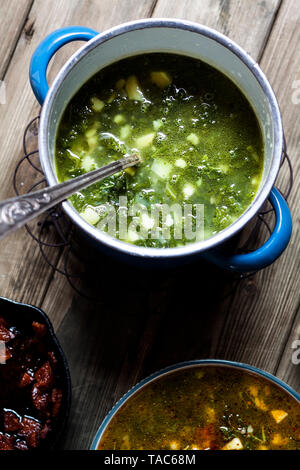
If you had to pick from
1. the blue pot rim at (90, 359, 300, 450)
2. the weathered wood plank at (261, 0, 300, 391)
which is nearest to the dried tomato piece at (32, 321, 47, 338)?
the blue pot rim at (90, 359, 300, 450)

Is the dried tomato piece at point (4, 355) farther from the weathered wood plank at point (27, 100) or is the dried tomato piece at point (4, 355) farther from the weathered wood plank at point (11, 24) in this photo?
the weathered wood plank at point (11, 24)

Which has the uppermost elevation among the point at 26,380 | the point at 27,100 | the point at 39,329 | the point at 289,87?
the point at 289,87

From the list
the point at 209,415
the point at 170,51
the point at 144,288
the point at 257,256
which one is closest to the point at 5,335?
the point at 144,288

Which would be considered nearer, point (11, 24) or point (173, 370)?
point (173, 370)

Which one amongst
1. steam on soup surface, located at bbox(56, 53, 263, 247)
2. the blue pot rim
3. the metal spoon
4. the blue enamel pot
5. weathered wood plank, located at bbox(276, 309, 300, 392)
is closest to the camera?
the metal spoon

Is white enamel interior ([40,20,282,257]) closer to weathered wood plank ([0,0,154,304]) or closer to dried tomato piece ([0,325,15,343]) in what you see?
weathered wood plank ([0,0,154,304])

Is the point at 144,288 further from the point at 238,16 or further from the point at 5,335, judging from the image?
the point at 238,16
